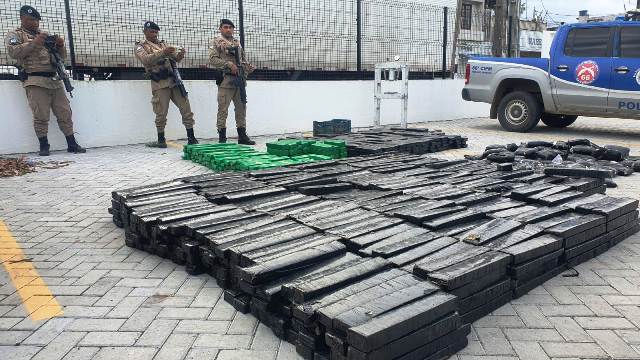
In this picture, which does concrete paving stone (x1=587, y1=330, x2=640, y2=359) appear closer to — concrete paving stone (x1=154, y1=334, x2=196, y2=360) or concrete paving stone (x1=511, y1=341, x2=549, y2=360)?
concrete paving stone (x1=511, y1=341, x2=549, y2=360)

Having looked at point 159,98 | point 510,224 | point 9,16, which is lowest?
point 510,224

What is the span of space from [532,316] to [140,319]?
2371 mm

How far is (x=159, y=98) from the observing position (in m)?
8.93

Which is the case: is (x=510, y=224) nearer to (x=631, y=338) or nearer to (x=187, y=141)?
(x=631, y=338)

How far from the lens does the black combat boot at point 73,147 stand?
8.52 m

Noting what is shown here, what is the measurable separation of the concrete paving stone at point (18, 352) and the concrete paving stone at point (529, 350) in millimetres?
2572

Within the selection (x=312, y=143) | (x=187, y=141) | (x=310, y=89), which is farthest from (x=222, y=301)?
(x=310, y=89)

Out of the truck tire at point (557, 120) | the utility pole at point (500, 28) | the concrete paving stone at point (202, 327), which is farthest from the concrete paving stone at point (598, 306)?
the utility pole at point (500, 28)

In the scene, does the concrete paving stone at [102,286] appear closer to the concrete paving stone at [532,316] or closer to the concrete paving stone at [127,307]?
the concrete paving stone at [127,307]

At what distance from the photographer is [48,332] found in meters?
2.76

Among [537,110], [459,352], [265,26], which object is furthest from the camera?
[265,26]

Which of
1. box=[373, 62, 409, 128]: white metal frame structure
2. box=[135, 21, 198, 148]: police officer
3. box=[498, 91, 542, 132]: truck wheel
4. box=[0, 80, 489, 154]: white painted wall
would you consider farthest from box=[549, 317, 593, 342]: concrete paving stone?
box=[498, 91, 542, 132]: truck wheel

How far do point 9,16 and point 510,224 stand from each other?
9069 mm

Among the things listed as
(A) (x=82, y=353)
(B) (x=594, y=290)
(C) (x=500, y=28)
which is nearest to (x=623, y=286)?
(B) (x=594, y=290)
